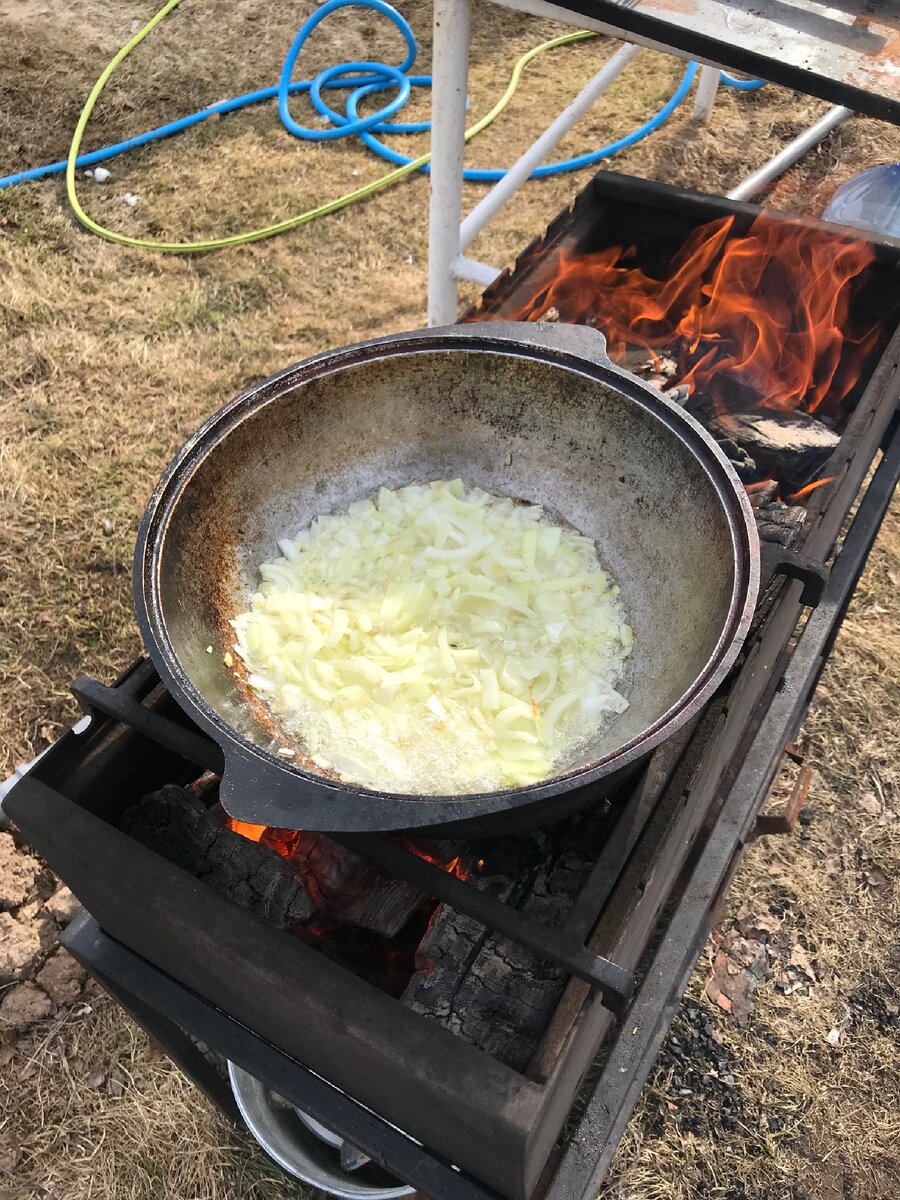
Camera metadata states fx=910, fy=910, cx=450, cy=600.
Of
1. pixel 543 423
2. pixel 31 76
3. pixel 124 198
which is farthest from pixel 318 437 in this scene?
pixel 31 76

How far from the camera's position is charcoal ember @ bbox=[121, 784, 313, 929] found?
1908 millimetres

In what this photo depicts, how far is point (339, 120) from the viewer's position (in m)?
6.16

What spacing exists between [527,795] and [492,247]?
4665mm

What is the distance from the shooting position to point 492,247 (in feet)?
17.6

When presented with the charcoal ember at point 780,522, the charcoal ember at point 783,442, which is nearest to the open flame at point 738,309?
the charcoal ember at point 783,442

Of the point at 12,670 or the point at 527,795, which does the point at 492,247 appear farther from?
the point at 527,795

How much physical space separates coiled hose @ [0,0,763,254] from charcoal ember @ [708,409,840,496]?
336 centimetres

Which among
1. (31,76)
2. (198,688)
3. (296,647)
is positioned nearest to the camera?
(198,688)

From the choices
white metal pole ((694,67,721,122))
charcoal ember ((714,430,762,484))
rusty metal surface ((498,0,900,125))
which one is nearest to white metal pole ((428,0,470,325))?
rusty metal surface ((498,0,900,125))

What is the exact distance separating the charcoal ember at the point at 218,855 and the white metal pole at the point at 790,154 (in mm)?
4802

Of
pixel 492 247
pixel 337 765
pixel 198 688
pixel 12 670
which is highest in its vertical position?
pixel 198 688

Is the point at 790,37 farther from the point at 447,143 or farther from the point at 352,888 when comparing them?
the point at 352,888

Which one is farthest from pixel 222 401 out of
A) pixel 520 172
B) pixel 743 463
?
pixel 743 463

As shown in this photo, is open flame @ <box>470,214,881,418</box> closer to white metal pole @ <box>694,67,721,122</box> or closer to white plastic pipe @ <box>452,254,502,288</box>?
white plastic pipe @ <box>452,254,502,288</box>
